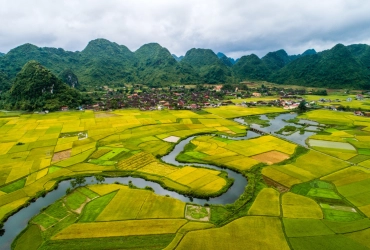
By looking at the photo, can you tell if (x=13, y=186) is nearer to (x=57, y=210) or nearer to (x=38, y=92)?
(x=57, y=210)

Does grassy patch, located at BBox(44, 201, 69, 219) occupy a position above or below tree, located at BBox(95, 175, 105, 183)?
below

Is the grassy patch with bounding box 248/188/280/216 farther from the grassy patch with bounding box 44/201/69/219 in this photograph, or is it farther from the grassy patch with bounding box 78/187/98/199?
the grassy patch with bounding box 44/201/69/219

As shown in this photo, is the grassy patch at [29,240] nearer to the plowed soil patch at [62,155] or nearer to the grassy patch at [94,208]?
the grassy patch at [94,208]

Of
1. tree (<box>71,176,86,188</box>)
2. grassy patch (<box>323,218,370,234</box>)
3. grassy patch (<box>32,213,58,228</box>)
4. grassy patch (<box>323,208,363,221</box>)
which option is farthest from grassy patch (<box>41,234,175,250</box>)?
grassy patch (<box>323,208,363,221</box>)

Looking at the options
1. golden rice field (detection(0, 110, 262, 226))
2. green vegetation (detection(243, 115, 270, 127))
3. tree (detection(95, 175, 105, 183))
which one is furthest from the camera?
green vegetation (detection(243, 115, 270, 127))

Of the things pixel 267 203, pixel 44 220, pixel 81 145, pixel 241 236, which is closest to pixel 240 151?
pixel 267 203

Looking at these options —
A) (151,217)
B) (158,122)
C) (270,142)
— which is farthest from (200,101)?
(151,217)

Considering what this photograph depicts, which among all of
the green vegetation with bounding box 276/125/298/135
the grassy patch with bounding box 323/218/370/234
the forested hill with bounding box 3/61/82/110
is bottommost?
the green vegetation with bounding box 276/125/298/135

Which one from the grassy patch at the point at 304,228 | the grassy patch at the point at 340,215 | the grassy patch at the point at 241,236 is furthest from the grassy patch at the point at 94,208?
the grassy patch at the point at 340,215
